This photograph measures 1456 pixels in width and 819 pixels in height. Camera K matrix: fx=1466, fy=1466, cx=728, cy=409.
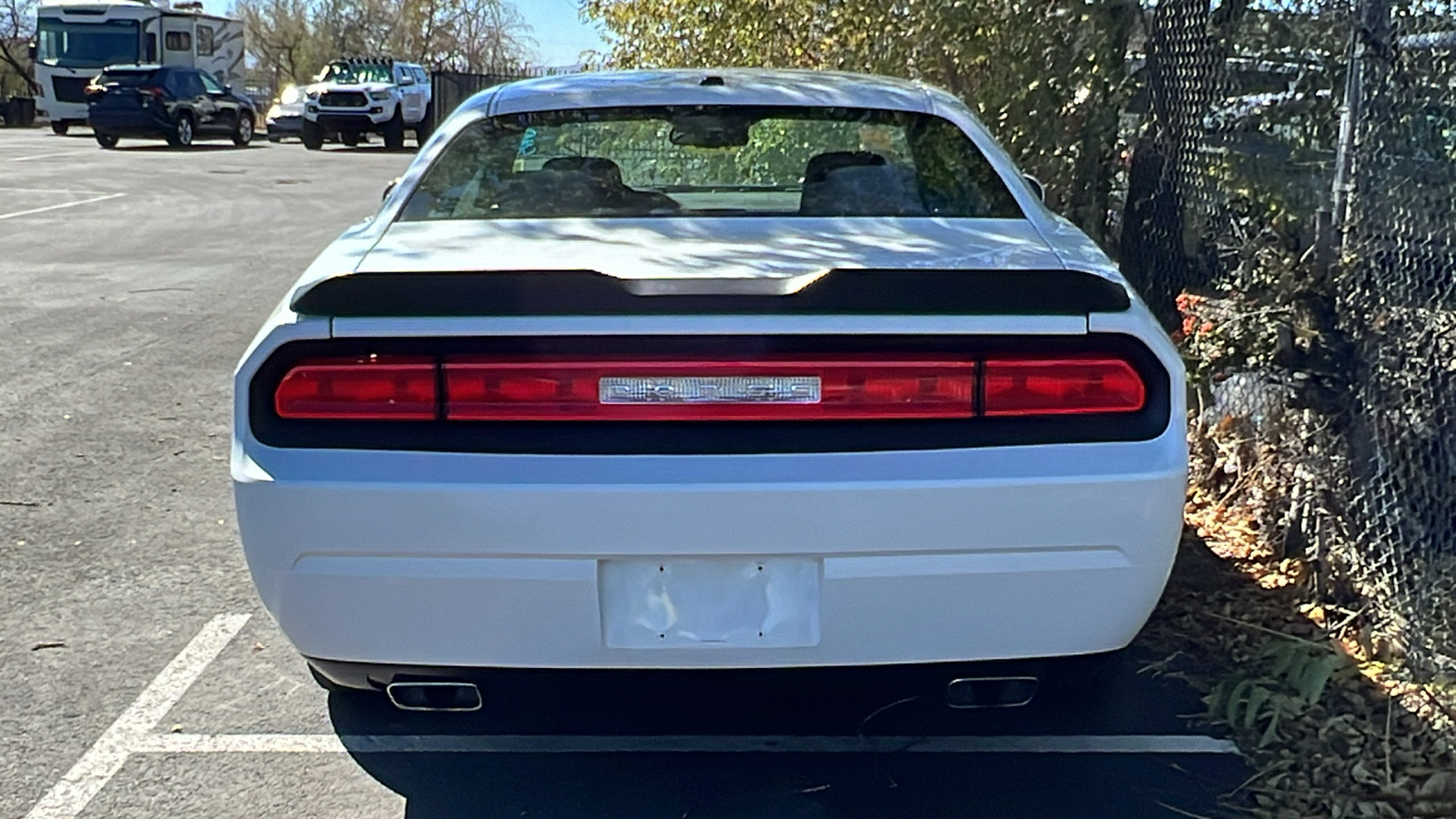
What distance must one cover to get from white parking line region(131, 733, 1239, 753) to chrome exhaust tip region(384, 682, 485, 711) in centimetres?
52

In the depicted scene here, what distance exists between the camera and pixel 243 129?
3228 centimetres

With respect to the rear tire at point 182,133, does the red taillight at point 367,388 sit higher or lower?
lower

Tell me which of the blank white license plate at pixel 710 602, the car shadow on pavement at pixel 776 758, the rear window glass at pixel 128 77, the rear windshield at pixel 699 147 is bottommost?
the car shadow on pavement at pixel 776 758

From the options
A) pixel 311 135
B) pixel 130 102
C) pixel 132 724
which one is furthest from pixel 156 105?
pixel 132 724

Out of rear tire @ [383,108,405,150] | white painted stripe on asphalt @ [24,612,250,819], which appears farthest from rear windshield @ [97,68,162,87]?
white painted stripe on asphalt @ [24,612,250,819]

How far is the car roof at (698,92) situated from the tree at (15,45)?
48599mm

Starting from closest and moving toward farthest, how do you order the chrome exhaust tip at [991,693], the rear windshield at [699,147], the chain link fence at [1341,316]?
the chrome exhaust tip at [991,693] → the chain link fence at [1341,316] → the rear windshield at [699,147]

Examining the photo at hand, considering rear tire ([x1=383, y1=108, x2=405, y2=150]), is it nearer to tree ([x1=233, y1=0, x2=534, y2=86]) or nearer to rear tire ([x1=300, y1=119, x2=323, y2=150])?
rear tire ([x1=300, y1=119, x2=323, y2=150])

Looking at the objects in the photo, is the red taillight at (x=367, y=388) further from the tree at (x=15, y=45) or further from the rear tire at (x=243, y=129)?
the tree at (x=15, y=45)

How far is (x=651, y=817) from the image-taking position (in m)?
3.19

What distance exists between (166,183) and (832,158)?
60.7 ft

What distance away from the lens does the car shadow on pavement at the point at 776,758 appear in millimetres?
3186

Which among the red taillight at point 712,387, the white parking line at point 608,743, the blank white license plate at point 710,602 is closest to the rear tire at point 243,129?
the white parking line at point 608,743

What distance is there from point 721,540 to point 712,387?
0.94 feet
